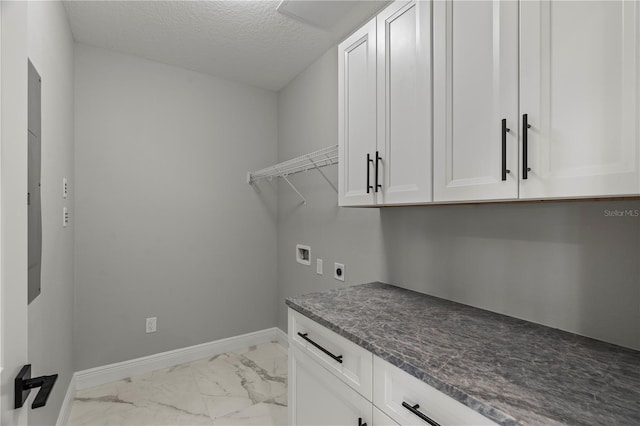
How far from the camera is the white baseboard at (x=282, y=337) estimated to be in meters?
2.96

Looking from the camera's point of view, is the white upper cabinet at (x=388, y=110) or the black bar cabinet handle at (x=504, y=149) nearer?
the black bar cabinet handle at (x=504, y=149)

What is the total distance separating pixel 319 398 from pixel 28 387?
999 mm

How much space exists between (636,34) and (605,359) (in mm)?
899

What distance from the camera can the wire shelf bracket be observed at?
83.8 inches

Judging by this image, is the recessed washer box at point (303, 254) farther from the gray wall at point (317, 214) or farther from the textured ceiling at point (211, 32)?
the textured ceiling at point (211, 32)

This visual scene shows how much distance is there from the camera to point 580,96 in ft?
2.83

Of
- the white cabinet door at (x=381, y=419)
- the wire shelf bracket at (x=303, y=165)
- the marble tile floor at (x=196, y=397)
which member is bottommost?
the marble tile floor at (x=196, y=397)

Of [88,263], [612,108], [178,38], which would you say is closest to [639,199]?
[612,108]

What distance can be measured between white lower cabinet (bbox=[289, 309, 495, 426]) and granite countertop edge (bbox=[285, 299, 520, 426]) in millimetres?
24

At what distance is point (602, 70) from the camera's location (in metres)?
0.83

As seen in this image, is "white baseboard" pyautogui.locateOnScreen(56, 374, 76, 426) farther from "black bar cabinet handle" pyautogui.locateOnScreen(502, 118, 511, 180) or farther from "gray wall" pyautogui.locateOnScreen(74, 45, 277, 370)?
"black bar cabinet handle" pyautogui.locateOnScreen(502, 118, 511, 180)

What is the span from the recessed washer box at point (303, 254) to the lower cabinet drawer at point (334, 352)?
1126 millimetres

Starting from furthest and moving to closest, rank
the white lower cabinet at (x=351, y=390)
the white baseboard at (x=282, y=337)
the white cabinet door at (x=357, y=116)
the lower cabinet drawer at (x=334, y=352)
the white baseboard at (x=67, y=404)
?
the white baseboard at (x=282, y=337)
the white baseboard at (x=67, y=404)
the white cabinet door at (x=357, y=116)
the lower cabinet drawer at (x=334, y=352)
the white lower cabinet at (x=351, y=390)

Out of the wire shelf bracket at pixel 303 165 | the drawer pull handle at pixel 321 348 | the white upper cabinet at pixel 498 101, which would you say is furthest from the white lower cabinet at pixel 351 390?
the wire shelf bracket at pixel 303 165
